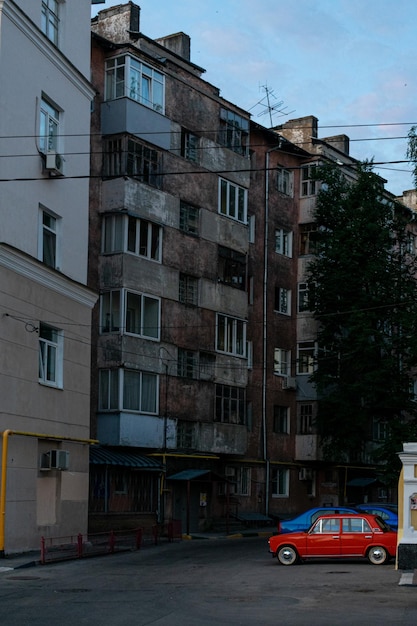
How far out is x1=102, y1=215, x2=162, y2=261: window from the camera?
36906mm

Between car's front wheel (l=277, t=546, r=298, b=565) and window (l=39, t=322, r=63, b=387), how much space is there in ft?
26.0

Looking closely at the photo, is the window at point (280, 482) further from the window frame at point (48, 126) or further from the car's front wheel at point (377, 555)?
the window frame at point (48, 126)

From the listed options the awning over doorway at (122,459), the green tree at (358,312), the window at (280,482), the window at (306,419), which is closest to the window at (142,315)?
the awning over doorway at (122,459)

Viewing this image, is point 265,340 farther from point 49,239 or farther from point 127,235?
point 49,239

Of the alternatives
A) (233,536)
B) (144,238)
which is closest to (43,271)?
(144,238)

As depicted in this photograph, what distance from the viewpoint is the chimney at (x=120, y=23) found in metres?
40.8

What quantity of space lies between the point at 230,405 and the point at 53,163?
16900 millimetres

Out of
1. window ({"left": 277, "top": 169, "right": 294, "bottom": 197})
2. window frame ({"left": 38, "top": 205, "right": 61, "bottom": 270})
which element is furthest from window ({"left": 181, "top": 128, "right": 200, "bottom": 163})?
window frame ({"left": 38, "top": 205, "right": 61, "bottom": 270})

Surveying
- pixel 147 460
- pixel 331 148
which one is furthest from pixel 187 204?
pixel 331 148

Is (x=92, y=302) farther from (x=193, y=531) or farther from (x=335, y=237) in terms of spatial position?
(x=335, y=237)

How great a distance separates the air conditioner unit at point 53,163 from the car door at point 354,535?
12.2 meters

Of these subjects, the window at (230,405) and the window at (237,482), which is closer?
the window at (230,405)

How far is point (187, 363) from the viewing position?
1577 inches

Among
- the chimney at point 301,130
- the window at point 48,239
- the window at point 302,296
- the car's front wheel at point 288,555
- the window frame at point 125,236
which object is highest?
the chimney at point 301,130
